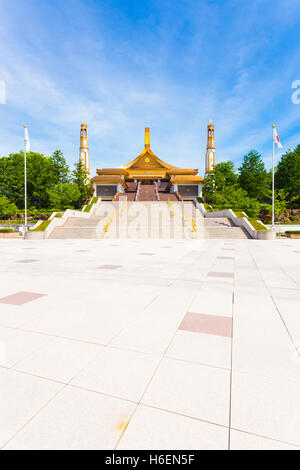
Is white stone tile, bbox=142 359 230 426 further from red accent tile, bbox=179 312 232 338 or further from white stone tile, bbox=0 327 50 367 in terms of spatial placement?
white stone tile, bbox=0 327 50 367

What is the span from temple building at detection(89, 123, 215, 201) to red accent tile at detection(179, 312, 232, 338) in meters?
37.2

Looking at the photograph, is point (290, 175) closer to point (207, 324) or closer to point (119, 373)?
point (207, 324)

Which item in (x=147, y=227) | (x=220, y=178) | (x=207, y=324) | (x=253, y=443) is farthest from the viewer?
(x=220, y=178)

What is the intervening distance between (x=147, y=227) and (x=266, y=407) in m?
19.3

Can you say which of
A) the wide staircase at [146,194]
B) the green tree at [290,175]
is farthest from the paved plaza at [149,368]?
the green tree at [290,175]

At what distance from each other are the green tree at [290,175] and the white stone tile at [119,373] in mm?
47020

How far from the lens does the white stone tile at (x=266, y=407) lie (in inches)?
61.9

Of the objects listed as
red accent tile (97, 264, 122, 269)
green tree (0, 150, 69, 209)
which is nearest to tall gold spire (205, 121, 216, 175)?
green tree (0, 150, 69, 209)

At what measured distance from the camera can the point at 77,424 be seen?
1.61m

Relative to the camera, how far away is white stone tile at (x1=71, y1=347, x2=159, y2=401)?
1.95 m

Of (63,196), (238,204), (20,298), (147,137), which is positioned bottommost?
(20,298)

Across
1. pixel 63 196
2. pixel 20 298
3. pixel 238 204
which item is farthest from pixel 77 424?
pixel 63 196

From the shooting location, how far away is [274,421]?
1.65m

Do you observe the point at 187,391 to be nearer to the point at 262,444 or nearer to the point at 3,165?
the point at 262,444
